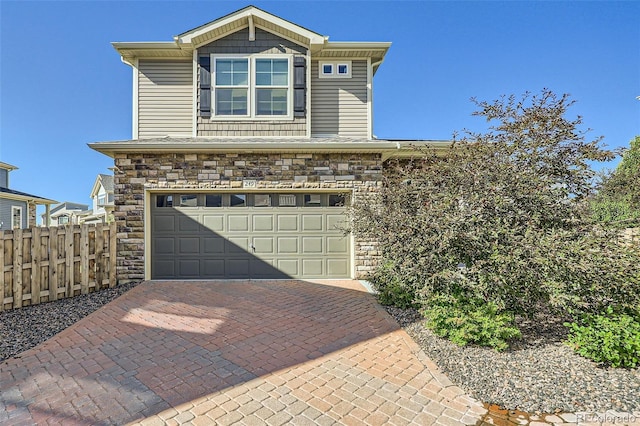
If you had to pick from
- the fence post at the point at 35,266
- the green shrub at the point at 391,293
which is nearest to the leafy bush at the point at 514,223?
the green shrub at the point at 391,293

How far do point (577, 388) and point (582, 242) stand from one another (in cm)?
160

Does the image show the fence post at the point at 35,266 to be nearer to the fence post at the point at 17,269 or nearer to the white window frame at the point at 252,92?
the fence post at the point at 17,269

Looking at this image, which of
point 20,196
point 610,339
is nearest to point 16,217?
point 20,196

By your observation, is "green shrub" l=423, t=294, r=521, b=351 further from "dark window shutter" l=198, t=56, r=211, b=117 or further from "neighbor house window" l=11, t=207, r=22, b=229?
"neighbor house window" l=11, t=207, r=22, b=229

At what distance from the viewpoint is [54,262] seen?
20.0 feet

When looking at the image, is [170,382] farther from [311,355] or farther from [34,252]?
[34,252]

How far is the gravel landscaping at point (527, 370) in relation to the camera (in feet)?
9.02

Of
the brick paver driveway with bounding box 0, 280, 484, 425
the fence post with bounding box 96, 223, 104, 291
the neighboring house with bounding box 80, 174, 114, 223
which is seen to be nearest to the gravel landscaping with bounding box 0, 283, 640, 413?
the brick paver driveway with bounding box 0, 280, 484, 425

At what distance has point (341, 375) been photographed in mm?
3270

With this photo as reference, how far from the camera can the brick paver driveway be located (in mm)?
2646

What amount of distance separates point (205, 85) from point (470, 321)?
8354 mm

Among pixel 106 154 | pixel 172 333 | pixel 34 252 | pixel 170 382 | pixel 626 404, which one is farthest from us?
pixel 106 154

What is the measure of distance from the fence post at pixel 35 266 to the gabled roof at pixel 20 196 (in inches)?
589

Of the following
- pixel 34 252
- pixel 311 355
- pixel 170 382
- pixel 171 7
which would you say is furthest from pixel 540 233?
→ pixel 171 7
